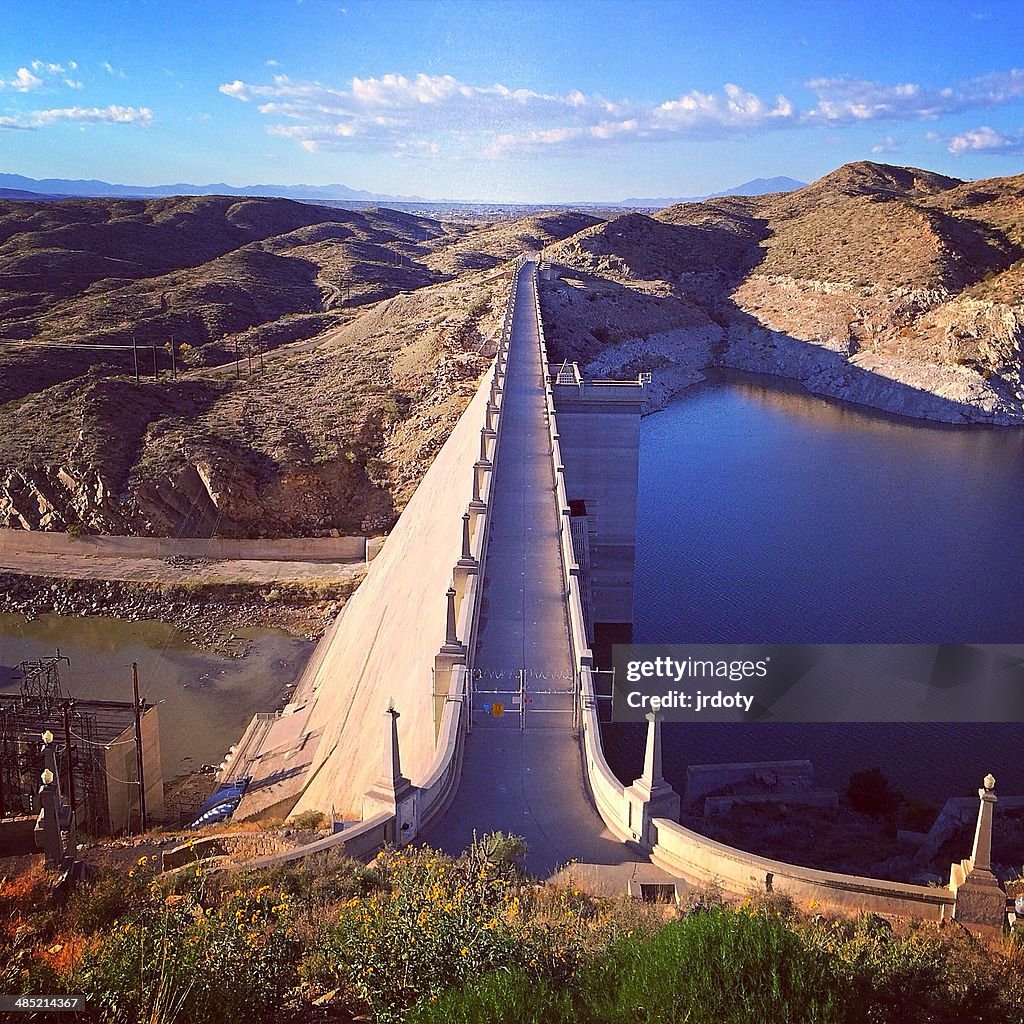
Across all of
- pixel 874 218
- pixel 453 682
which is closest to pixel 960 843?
pixel 453 682

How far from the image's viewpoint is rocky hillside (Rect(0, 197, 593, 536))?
126ft

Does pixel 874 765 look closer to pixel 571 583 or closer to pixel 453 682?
pixel 571 583

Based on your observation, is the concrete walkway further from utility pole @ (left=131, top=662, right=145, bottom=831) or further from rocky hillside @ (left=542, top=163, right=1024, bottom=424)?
rocky hillside @ (left=542, top=163, right=1024, bottom=424)

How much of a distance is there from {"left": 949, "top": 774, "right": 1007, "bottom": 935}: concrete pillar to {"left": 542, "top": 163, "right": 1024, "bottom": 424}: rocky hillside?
163 feet

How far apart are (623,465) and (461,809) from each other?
20356 millimetres

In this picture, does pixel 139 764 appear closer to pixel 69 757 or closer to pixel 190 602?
pixel 69 757

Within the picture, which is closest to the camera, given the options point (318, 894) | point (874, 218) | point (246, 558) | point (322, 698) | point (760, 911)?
point (760, 911)

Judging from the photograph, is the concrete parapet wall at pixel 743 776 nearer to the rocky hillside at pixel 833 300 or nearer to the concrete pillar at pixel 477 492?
the concrete pillar at pixel 477 492

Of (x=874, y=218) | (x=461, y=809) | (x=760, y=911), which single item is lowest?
(x=461, y=809)

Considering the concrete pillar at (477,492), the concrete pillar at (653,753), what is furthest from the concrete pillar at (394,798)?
the concrete pillar at (477,492)

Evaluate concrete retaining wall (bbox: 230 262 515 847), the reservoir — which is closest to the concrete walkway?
concrete retaining wall (bbox: 230 262 515 847)

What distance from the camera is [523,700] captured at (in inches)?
484

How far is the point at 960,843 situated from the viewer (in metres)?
15.5
